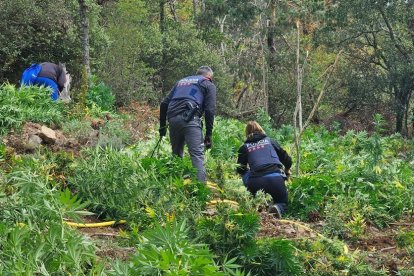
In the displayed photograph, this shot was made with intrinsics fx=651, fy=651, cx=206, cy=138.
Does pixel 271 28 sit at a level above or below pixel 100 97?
above

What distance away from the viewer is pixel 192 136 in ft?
26.0

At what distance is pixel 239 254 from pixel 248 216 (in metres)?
0.30

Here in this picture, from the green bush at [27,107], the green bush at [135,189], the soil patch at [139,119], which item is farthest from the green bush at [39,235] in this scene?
the soil patch at [139,119]

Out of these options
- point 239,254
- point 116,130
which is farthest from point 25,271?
point 116,130

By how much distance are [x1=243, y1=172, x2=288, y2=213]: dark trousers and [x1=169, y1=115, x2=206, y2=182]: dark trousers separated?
24.5 inches

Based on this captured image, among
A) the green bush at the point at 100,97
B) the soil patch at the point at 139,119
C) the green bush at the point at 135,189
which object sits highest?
the green bush at the point at 135,189

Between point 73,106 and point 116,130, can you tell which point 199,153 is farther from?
point 73,106

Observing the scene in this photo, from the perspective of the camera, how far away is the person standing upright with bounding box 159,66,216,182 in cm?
790

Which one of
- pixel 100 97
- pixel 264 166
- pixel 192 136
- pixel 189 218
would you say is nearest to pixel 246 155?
pixel 264 166

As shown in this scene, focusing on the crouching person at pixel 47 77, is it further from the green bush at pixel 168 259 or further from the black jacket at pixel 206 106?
the green bush at pixel 168 259

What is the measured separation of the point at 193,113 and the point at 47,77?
5.93m

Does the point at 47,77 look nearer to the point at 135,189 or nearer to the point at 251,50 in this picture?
the point at 135,189

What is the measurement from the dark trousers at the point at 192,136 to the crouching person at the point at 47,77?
5.46 m

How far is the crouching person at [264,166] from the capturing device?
7.52 metres
